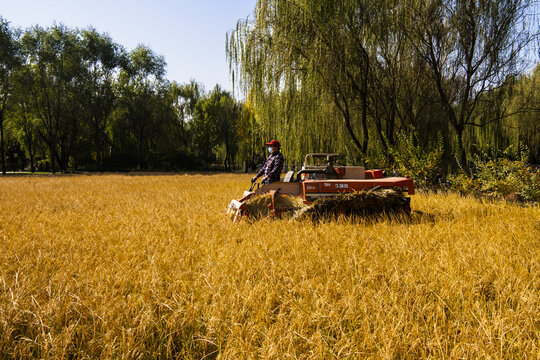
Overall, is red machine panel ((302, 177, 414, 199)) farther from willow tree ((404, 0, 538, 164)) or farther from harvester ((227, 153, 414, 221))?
willow tree ((404, 0, 538, 164))

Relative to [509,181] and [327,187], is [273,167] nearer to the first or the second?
[327,187]

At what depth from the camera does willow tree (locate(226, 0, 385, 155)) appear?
985 centimetres

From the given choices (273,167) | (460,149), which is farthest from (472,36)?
(273,167)

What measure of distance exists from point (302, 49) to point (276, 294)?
9119 millimetres

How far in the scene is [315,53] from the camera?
32.1 ft

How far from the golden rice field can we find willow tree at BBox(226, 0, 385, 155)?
693 cm

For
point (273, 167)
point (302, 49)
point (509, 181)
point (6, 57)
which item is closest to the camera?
point (273, 167)

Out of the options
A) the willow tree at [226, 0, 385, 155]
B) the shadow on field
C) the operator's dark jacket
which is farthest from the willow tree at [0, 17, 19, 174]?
the shadow on field

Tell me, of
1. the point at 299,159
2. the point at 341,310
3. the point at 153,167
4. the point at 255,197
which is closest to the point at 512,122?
the point at 299,159

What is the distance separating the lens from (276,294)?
243 cm

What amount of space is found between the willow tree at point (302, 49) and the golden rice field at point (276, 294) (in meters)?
6.93

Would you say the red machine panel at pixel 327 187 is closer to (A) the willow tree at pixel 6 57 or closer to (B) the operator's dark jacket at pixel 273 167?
(B) the operator's dark jacket at pixel 273 167

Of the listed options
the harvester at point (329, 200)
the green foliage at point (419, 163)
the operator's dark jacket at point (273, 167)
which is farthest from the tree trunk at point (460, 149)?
the operator's dark jacket at point (273, 167)

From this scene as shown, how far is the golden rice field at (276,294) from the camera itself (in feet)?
5.93
